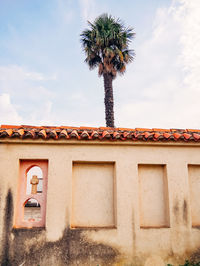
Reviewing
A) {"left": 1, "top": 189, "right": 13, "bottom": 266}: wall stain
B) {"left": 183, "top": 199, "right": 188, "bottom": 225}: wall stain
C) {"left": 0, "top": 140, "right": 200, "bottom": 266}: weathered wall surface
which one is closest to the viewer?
{"left": 1, "top": 189, "right": 13, "bottom": 266}: wall stain

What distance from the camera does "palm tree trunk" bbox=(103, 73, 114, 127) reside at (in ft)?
40.8

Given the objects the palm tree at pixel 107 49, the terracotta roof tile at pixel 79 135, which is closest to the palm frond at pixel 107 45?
the palm tree at pixel 107 49

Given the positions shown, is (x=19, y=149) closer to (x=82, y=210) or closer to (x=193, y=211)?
(x=82, y=210)

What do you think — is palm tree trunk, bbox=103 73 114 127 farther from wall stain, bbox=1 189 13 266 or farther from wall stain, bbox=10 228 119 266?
wall stain, bbox=1 189 13 266

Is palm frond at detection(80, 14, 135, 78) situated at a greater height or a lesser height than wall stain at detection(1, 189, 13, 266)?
greater

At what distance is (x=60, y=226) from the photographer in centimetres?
475

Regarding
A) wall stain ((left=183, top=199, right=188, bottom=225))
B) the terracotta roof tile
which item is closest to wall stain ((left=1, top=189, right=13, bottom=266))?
the terracotta roof tile

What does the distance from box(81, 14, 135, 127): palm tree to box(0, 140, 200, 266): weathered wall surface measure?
291 inches

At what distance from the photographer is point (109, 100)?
12.8 meters

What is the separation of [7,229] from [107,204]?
2.31 m

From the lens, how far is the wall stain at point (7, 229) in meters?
4.50

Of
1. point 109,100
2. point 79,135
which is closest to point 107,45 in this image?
point 109,100

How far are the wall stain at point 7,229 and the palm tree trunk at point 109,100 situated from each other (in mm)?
8273

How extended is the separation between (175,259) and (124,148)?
2861 mm
